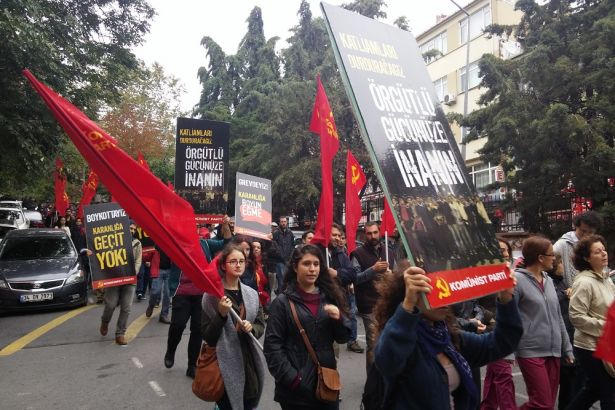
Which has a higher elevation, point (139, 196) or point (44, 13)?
point (44, 13)

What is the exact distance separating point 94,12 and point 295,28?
17398mm

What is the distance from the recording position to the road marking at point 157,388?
525cm

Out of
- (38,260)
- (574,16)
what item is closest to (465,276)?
(38,260)

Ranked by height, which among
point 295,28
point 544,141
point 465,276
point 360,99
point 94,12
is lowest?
point 465,276

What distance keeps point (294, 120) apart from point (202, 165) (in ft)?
53.8

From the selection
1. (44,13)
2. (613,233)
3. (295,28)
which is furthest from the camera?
(295,28)

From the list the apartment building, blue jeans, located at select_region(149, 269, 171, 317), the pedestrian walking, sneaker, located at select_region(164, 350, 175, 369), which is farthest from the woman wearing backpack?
the apartment building

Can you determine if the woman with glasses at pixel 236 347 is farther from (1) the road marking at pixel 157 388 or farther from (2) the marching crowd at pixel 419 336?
(1) the road marking at pixel 157 388

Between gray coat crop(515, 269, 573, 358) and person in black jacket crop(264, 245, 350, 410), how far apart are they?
1.38 metres

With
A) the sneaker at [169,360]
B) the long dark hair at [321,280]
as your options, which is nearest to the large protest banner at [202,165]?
the sneaker at [169,360]

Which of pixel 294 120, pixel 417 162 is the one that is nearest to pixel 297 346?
pixel 417 162

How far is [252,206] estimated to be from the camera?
321 inches

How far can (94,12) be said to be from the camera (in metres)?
12.8

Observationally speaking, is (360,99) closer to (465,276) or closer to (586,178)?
(465,276)
